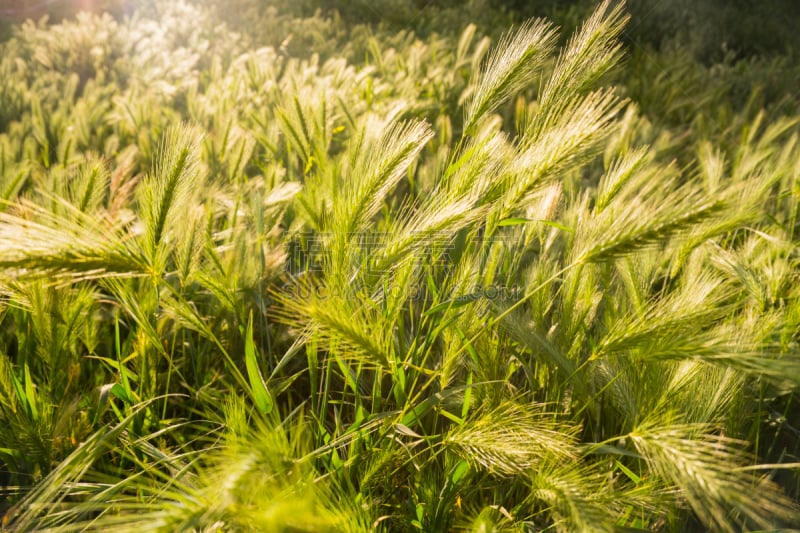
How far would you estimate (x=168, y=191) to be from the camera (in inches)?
41.8

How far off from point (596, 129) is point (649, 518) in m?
0.71

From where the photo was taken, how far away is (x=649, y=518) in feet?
3.63

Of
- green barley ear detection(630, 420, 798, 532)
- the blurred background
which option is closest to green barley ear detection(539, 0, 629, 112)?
green barley ear detection(630, 420, 798, 532)

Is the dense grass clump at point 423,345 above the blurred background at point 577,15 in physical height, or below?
A: below

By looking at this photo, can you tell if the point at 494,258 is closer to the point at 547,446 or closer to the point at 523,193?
the point at 523,193

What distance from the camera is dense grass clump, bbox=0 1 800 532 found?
838 millimetres

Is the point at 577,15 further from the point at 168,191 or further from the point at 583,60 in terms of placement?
the point at 168,191

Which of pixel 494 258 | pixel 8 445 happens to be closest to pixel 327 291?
pixel 494 258

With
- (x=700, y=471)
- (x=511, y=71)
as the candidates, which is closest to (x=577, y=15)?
(x=511, y=71)

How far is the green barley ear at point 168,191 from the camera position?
101cm

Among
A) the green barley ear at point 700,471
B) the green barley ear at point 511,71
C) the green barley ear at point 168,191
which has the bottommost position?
the green barley ear at point 700,471

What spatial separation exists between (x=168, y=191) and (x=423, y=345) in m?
0.53

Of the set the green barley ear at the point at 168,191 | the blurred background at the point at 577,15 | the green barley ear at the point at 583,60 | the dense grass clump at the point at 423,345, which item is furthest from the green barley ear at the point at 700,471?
the blurred background at the point at 577,15

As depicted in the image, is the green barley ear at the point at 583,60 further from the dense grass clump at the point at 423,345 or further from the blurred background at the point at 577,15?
the blurred background at the point at 577,15
